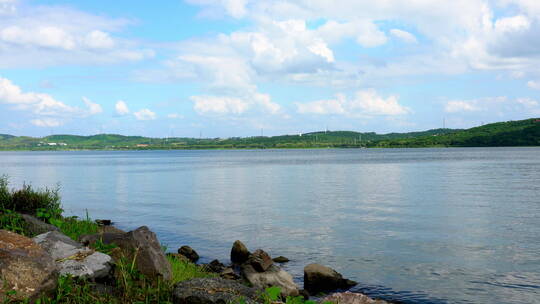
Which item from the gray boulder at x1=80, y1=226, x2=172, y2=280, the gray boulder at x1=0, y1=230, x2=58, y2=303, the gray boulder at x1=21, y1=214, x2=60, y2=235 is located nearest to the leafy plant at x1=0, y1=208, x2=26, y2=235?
the gray boulder at x1=21, y1=214, x2=60, y2=235

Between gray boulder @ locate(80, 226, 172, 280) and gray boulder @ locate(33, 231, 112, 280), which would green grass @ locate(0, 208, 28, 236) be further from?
gray boulder @ locate(80, 226, 172, 280)

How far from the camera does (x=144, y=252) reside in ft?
40.5

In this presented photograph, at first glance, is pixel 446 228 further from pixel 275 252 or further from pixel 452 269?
pixel 275 252

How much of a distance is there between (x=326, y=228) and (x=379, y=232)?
436 cm

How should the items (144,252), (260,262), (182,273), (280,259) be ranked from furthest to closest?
(280,259), (260,262), (182,273), (144,252)

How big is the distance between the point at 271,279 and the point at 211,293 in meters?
9.80

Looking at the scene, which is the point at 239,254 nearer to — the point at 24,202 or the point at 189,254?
the point at 189,254

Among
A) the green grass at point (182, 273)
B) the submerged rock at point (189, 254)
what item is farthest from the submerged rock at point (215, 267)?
the green grass at point (182, 273)

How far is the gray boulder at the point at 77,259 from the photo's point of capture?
11266 millimetres

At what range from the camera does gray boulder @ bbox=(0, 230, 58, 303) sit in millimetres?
9508

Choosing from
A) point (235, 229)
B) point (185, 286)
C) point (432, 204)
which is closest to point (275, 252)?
point (235, 229)

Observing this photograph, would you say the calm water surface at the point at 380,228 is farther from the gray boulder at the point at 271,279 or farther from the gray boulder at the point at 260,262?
the gray boulder at the point at 271,279

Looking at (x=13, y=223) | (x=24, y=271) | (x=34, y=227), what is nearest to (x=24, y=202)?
(x=34, y=227)

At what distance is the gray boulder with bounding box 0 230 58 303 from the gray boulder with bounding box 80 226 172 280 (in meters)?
2.32
